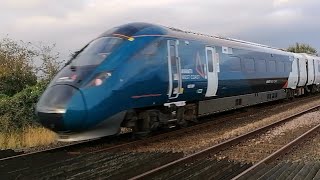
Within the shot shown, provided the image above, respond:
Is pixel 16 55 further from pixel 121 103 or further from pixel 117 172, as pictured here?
pixel 117 172

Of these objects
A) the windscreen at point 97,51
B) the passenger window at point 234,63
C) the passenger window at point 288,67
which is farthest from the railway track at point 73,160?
the passenger window at point 288,67

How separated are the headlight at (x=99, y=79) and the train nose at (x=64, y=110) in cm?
39

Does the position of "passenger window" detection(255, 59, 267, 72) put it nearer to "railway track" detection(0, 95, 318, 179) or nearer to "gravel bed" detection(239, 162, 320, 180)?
"railway track" detection(0, 95, 318, 179)

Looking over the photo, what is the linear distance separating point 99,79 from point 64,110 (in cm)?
106

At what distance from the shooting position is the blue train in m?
9.60

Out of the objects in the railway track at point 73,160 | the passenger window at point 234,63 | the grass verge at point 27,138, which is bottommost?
the grass verge at point 27,138

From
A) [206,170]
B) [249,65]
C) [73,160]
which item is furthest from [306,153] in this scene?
[249,65]

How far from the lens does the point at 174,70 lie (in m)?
12.2

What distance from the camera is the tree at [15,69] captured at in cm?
2391

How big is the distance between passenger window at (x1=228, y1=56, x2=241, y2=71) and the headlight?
6.95 metres

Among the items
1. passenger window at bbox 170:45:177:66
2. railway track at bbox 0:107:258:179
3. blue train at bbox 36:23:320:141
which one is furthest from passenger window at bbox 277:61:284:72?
railway track at bbox 0:107:258:179

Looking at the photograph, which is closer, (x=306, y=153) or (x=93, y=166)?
(x=93, y=166)

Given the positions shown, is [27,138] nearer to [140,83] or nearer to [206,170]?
[140,83]

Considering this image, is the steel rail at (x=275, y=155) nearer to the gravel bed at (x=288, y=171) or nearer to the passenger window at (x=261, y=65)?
the gravel bed at (x=288, y=171)
